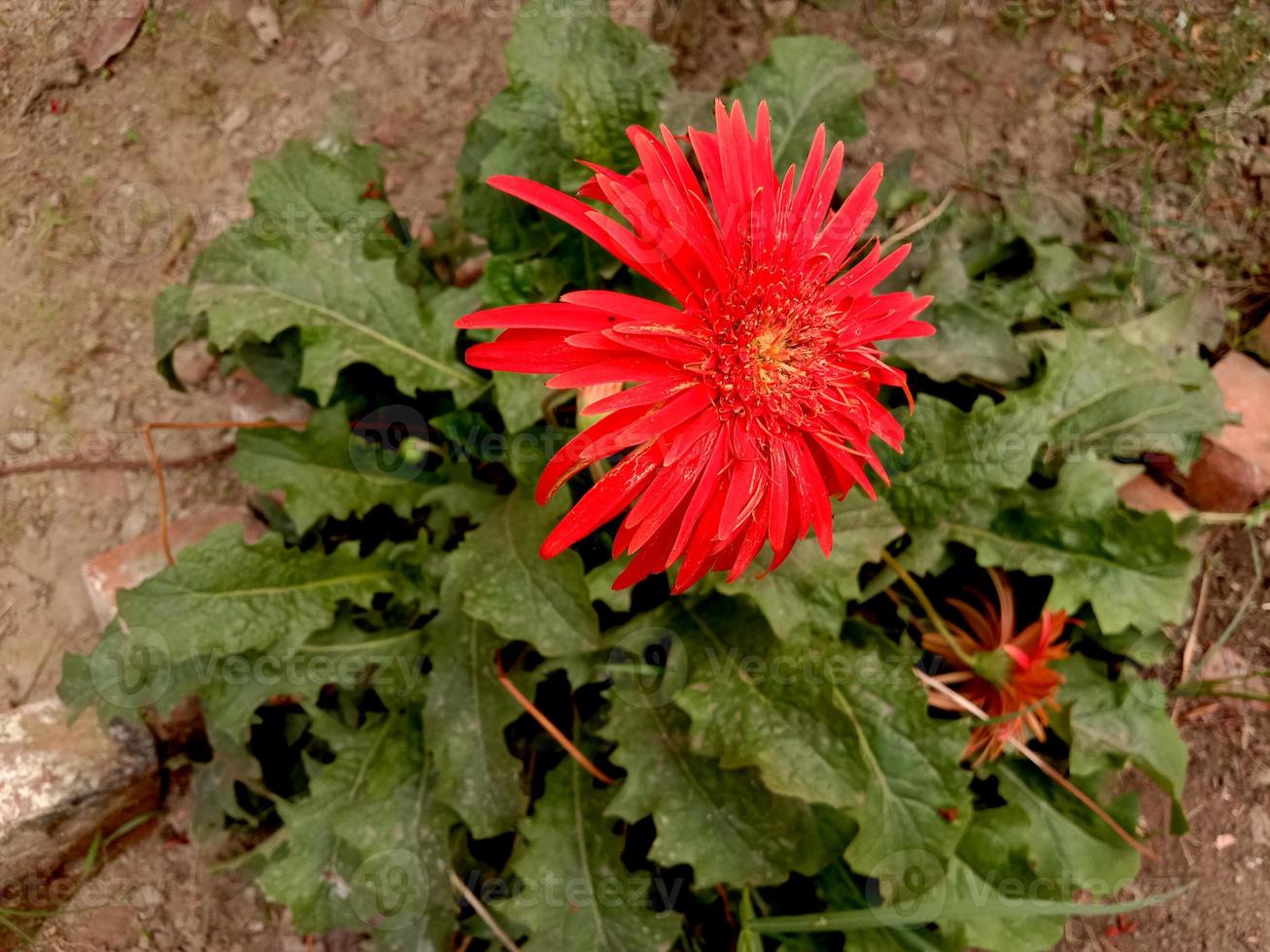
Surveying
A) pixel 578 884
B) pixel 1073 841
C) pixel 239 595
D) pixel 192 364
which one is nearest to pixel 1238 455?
pixel 1073 841

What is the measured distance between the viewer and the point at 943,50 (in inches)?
135

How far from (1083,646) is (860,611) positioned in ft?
2.20

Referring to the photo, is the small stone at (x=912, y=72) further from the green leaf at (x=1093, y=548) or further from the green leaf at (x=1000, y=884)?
the green leaf at (x=1000, y=884)

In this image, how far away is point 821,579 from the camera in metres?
2.21

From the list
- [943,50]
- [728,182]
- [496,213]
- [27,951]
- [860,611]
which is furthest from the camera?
[943,50]

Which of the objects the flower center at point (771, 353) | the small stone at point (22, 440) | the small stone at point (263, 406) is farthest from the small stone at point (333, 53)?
the flower center at point (771, 353)

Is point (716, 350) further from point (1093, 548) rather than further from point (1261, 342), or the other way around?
point (1261, 342)

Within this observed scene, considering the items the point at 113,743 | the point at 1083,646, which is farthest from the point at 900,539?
the point at 113,743

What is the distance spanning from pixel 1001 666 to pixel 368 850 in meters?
1.73

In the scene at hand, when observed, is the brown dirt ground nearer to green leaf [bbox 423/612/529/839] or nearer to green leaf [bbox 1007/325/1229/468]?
green leaf [bbox 1007/325/1229/468]

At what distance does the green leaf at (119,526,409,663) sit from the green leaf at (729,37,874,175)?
1.62 metres

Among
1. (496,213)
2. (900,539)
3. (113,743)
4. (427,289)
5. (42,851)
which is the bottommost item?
(42,851)

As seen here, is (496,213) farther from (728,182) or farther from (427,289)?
(728,182)

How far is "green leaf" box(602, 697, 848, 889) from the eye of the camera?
7.62ft
